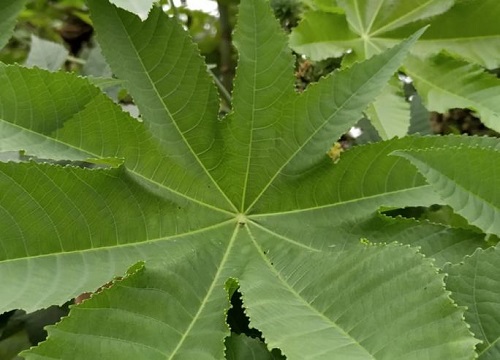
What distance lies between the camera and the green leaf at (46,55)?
965 mm

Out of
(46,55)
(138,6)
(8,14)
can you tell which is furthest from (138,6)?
(46,55)

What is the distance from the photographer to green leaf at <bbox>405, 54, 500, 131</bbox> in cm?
75

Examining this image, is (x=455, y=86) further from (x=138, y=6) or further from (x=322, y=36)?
(x=138, y=6)

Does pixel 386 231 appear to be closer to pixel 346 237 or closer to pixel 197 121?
pixel 346 237

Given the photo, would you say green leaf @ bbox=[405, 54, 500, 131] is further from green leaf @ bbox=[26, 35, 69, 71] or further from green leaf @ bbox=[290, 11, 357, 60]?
green leaf @ bbox=[26, 35, 69, 71]

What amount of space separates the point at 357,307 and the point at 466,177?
15 cm

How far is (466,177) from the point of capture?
1.78ft

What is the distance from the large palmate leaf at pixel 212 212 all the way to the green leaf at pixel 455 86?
0.58ft

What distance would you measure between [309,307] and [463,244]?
176 mm

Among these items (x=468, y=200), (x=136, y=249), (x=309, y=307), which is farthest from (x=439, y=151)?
(x=136, y=249)

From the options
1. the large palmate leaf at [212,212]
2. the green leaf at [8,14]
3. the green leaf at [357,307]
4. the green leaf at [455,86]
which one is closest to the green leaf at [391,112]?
the green leaf at [455,86]

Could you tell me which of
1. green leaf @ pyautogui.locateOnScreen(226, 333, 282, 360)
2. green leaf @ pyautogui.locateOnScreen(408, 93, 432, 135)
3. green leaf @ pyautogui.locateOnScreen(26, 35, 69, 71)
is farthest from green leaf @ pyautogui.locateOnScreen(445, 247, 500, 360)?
green leaf @ pyautogui.locateOnScreen(26, 35, 69, 71)

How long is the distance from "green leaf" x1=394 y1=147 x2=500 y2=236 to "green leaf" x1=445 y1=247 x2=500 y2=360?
0.09 ft

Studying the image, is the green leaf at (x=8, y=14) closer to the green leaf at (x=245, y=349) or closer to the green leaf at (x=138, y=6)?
the green leaf at (x=138, y=6)
